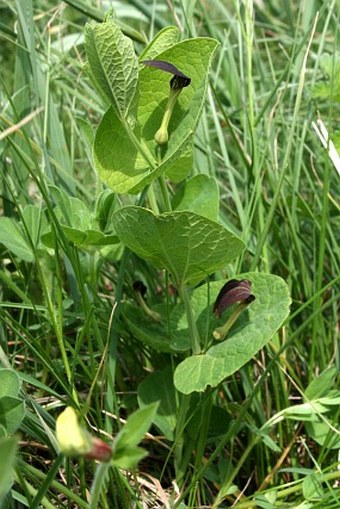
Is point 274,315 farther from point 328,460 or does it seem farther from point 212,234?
point 328,460

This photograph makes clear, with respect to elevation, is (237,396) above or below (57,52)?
below

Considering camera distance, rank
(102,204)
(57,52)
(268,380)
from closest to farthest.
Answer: (102,204) < (268,380) < (57,52)

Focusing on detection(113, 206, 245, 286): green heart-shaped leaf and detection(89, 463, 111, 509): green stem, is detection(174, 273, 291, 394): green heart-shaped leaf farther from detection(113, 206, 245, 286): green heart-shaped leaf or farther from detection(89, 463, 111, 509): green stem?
detection(89, 463, 111, 509): green stem

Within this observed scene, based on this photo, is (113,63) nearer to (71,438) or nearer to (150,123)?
(150,123)

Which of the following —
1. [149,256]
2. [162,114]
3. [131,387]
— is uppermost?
[162,114]

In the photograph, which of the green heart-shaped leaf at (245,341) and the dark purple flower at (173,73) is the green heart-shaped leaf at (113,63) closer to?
the dark purple flower at (173,73)

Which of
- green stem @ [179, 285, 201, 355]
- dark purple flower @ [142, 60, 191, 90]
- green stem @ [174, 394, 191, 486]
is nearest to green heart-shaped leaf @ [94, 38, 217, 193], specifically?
dark purple flower @ [142, 60, 191, 90]

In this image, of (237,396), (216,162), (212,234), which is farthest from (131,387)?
(216,162)
